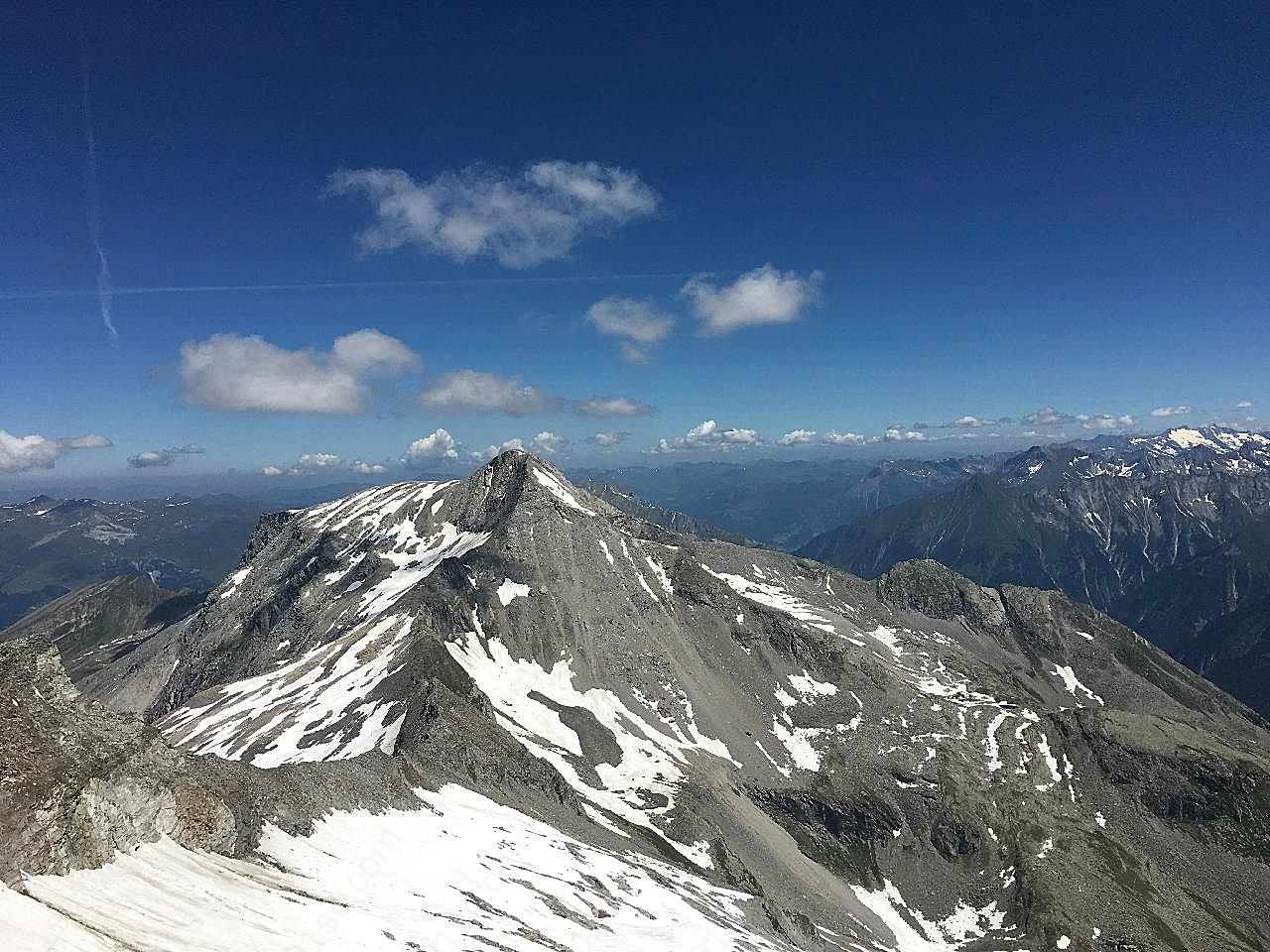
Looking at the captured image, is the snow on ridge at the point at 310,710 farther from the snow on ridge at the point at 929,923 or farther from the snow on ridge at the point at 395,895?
the snow on ridge at the point at 929,923

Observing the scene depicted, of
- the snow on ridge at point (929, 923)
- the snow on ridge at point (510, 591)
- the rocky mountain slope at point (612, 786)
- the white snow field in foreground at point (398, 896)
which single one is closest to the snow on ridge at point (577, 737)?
the rocky mountain slope at point (612, 786)

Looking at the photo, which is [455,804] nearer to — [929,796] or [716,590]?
[929,796]

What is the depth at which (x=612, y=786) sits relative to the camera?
110875 mm

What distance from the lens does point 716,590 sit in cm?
17588

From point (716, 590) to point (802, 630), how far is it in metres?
25.0

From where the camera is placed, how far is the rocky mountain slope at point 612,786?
1345 inches

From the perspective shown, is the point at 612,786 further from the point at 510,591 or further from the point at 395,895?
the point at 395,895

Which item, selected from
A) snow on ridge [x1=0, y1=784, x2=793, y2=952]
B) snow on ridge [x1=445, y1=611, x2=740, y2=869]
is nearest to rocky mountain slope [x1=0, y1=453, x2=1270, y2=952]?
snow on ridge [x1=0, y1=784, x2=793, y2=952]

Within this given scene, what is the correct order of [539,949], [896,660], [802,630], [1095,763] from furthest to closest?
[896,660] → [802,630] → [1095,763] → [539,949]

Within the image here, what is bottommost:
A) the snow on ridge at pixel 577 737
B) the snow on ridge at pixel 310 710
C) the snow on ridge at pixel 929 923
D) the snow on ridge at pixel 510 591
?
the snow on ridge at pixel 929 923

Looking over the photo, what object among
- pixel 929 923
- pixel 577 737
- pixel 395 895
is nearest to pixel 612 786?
pixel 577 737

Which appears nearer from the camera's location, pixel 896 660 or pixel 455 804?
pixel 455 804

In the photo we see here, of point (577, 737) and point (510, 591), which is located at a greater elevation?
point (510, 591)

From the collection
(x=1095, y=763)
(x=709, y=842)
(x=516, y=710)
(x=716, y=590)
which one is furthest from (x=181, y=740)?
(x=1095, y=763)
